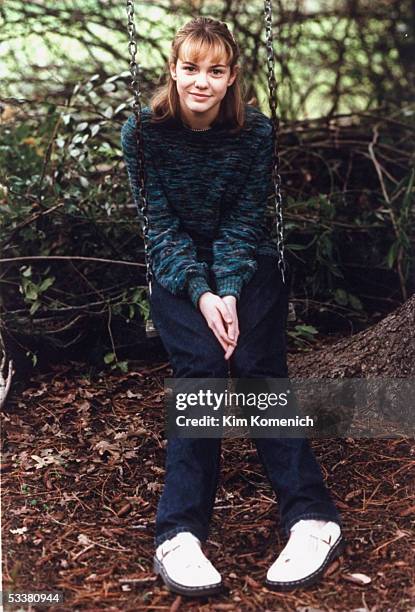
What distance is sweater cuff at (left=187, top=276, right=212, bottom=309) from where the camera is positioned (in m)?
2.12

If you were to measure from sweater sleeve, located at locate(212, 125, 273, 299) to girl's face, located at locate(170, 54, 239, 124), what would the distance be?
0.64ft

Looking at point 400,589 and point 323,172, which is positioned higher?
point 323,172

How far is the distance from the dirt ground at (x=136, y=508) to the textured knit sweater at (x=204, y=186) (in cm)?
59

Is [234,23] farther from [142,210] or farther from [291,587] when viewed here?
[291,587]

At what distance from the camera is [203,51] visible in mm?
2115

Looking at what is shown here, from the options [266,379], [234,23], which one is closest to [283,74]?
[234,23]

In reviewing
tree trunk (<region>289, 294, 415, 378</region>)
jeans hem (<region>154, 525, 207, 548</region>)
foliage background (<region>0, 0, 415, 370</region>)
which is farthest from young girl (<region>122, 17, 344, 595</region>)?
foliage background (<region>0, 0, 415, 370</region>)

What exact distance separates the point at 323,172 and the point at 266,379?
6.09ft

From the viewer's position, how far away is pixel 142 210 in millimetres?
2240

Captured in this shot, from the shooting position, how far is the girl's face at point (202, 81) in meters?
2.14

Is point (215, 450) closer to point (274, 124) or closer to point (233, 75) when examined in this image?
point (274, 124)

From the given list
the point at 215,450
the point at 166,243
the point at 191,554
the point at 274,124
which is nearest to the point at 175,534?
the point at 191,554

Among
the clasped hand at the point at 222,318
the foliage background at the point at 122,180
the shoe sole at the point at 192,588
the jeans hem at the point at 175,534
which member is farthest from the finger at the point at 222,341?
the foliage background at the point at 122,180

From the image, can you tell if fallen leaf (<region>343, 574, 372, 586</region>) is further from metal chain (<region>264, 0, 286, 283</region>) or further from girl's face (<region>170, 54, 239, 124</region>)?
girl's face (<region>170, 54, 239, 124</region>)
